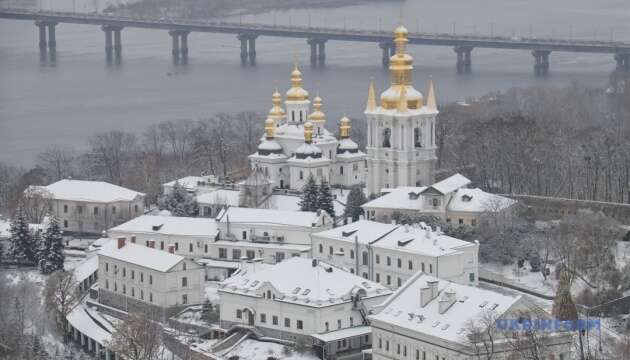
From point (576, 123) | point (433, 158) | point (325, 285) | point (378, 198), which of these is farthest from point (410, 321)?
point (576, 123)

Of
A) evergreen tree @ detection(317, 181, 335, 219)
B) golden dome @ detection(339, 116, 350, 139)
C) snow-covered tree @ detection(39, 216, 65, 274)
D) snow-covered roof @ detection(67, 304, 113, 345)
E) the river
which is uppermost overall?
golden dome @ detection(339, 116, 350, 139)

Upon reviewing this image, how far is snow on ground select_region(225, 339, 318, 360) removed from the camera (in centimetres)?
3344

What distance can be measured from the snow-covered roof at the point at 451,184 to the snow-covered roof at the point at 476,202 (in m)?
0.21

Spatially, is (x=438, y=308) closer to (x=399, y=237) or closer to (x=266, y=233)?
(x=399, y=237)

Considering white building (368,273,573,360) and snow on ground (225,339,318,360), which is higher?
white building (368,273,573,360)

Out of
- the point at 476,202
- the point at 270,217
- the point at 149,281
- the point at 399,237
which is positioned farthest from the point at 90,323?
the point at 476,202

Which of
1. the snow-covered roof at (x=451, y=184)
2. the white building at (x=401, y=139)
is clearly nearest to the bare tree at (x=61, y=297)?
the snow-covered roof at (x=451, y=184)

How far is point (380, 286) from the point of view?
34875 mm

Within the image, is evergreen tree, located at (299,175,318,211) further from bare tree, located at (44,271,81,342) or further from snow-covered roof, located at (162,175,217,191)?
bare tree, located at (44,271,81,342)

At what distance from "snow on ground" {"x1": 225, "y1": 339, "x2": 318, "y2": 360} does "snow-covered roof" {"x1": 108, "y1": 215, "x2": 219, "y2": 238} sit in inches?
246

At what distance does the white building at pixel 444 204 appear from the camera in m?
41.2

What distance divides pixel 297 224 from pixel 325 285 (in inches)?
218

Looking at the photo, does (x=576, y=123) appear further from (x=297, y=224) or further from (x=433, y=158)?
(x=297, y=224)

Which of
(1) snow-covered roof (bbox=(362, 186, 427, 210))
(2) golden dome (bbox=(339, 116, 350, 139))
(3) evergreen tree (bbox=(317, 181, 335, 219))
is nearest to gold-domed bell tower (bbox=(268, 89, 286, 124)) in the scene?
(2) golden dome (bbox=(339, 116, 350, 139))
